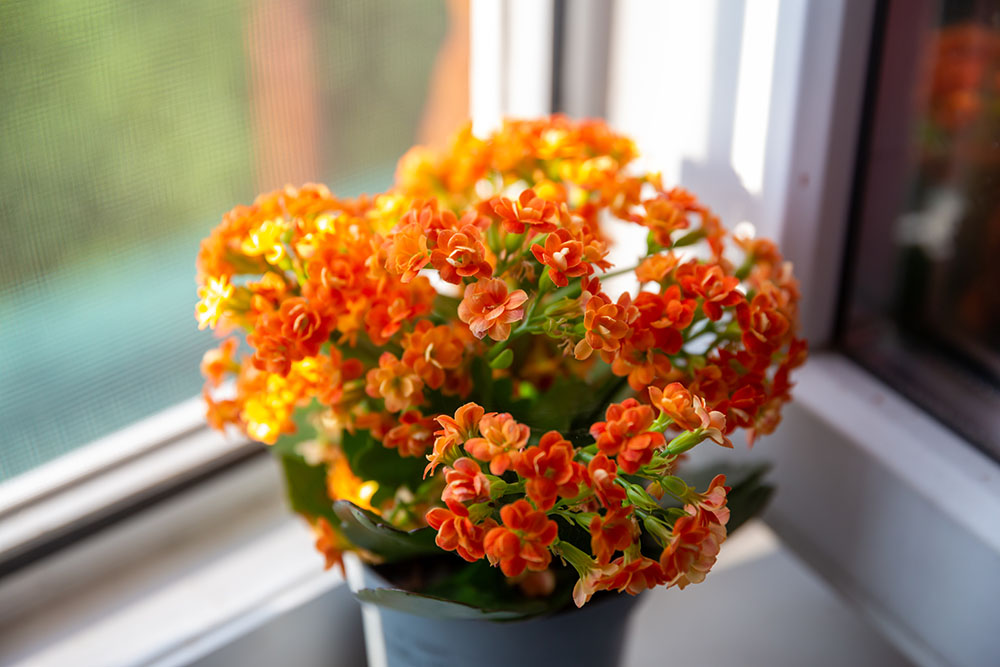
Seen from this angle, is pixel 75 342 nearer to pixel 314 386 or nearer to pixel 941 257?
pixel 314 386

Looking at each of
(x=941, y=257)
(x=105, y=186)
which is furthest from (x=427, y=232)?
(x=941, y=257)

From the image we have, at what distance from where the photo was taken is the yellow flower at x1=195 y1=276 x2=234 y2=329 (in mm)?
509

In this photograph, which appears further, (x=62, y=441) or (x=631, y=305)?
(x=62, y=441)

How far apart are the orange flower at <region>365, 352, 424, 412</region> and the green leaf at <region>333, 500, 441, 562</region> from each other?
0.06 meters

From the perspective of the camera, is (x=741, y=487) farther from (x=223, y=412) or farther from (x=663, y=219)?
(x=223, y=412)

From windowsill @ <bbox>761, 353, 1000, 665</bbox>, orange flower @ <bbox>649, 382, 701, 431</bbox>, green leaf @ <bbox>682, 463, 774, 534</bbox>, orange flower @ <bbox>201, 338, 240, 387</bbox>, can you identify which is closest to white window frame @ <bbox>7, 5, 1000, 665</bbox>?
windowsill @ <bbox>761, 353, 1000, 665</bbox>

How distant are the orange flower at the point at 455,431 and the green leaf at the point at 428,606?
0.31ft

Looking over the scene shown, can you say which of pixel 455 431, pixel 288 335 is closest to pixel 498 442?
pixel 455 431

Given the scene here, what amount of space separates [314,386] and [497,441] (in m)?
0.15

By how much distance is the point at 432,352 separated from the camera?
50 centimetres

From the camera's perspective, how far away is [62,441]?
73 centimetres

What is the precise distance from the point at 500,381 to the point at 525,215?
11 cm

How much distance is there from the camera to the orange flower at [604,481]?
423 mm

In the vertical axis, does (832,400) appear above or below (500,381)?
below
